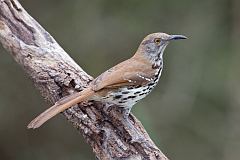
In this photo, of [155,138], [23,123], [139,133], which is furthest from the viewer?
[23,123]

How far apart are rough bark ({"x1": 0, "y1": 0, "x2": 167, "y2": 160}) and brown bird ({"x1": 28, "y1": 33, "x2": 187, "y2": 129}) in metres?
0.13

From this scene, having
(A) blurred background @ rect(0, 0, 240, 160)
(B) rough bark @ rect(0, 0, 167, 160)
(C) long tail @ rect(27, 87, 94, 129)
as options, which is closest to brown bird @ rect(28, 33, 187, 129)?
(C) long tail @ rect(27, 87, 94, 129)

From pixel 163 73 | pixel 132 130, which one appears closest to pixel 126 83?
pixel 132 130

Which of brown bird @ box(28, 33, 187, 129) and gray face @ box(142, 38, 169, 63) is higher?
gray face @ box(142, 38, 169, 63)

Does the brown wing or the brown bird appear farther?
the brown wing

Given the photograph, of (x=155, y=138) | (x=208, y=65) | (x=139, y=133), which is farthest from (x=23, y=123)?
(x=139, y=133)

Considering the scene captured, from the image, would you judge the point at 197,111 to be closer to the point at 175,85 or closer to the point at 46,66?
the point at 175,85

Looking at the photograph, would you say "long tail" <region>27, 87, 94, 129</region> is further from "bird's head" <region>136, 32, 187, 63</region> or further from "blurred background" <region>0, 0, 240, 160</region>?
"blurred background" <region>0, 0, 240, 160</region>

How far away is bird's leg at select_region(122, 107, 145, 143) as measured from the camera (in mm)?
4821

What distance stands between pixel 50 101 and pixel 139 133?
2.40 ft

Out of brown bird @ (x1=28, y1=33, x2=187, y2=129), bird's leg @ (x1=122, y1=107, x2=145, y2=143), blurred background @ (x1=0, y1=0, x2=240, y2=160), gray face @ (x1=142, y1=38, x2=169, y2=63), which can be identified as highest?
blurred background @ (x1=0, y1=0, x2=240, y2=160)

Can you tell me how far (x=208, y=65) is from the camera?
826cm

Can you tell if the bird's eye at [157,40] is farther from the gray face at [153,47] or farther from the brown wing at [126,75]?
the brown wing at [126,75]

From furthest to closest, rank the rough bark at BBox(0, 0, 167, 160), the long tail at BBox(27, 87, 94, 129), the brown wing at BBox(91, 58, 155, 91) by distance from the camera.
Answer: the brown wing at BBox(91, 58, 155, 91) → the rough bark at BBox(0, 0, 167, 160) → the long tail at BBox(27, 87, 94, 129)
